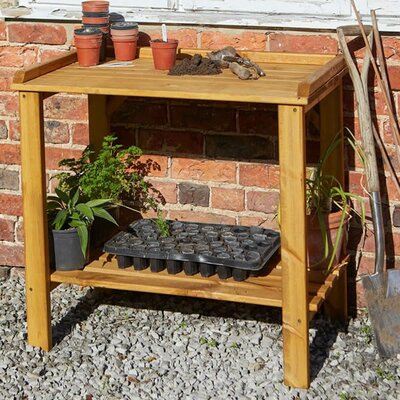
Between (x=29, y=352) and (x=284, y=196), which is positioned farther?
(x=29, y=352)

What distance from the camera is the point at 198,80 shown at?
4.04 metres

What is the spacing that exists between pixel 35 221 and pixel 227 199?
862mm

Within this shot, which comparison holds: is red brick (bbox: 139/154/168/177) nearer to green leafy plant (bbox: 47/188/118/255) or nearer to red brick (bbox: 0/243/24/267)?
green leafy plant (bbox: 47/188/118/255)

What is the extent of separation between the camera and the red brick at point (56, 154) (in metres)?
4.82

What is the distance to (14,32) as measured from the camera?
4727mm

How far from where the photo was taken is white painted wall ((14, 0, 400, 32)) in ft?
14.1

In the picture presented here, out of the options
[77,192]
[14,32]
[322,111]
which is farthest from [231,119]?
[14,32]

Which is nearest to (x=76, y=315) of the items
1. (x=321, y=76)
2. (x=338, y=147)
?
(x=338, y=147)

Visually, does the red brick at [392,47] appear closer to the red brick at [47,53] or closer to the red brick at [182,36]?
the red brick at [182,36]

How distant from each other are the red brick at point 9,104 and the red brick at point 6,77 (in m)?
0.03

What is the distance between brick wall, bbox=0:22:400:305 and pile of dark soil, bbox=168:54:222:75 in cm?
30

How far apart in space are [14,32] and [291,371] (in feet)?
6.09

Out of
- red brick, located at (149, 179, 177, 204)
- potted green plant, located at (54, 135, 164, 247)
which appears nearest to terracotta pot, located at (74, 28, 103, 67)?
potted green plant, located at (54, 135, 164, 247)

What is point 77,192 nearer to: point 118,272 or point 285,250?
point 118,272
